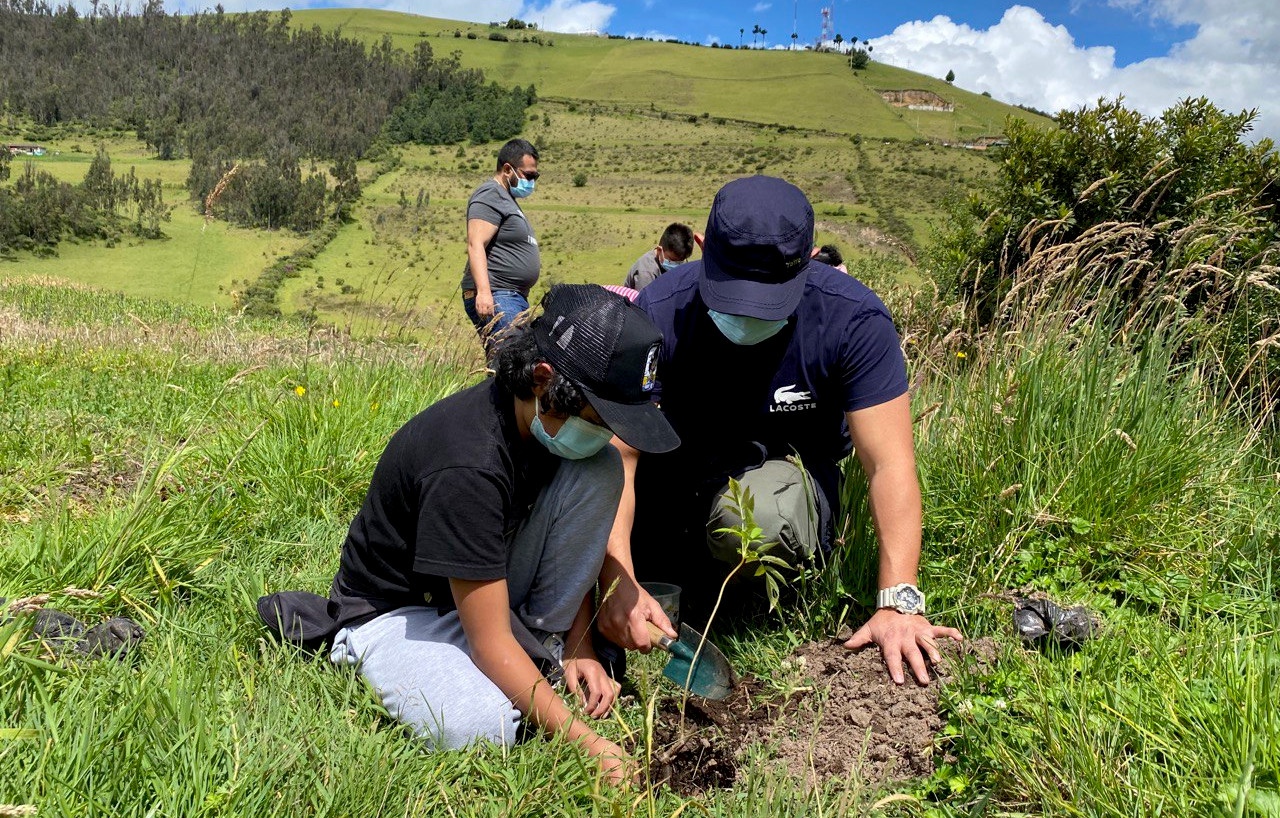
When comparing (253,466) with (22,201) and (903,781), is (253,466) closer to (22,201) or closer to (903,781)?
(903,781)

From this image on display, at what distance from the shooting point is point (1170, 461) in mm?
3072

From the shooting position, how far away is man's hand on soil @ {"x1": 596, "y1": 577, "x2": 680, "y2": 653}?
2.45 m

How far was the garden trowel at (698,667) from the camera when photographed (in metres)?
2.46

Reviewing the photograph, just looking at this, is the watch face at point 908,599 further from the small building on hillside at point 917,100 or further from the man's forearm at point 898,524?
the small building on hillside at point 917,100

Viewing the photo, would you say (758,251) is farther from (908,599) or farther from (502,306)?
(502,306)

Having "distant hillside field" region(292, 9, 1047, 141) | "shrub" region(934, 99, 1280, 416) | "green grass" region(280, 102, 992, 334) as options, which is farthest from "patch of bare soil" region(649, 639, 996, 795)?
"distant hillside field" region(292, 9, 1047, 141)

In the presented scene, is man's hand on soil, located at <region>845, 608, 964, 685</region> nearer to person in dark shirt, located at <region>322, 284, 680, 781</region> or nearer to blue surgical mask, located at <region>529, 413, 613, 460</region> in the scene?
person in dark shirt, located at <region>322, 284, 680, 781</region>

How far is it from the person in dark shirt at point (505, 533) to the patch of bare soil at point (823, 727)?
26 cm

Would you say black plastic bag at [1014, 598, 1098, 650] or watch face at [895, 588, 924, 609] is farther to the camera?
watch face at [895, 588, 924, 609]

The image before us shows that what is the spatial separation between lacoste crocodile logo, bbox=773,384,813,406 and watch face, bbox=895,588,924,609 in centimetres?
72

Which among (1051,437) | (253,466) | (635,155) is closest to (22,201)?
Answer: (635,155)

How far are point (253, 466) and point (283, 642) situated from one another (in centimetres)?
137

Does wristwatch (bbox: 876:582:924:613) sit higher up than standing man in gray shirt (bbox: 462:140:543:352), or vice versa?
standing man in gray shirt (bbox: 462:140:543:352)

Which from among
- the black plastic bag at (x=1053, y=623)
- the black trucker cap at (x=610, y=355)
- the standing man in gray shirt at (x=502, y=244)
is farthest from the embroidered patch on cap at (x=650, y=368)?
the standing man in gray shirt at (x=502, y=244)
